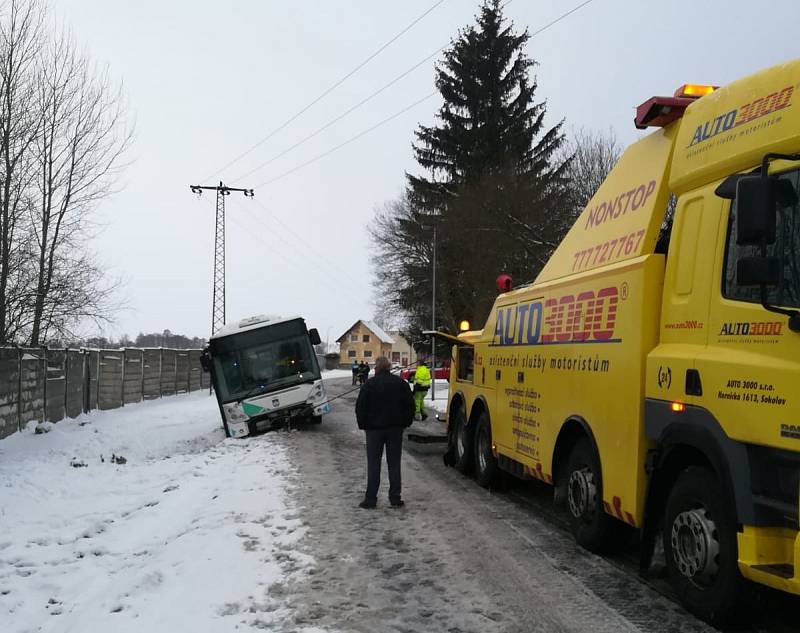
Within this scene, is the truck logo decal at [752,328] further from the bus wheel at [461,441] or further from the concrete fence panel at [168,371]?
the concrete fence panel at [168,371]

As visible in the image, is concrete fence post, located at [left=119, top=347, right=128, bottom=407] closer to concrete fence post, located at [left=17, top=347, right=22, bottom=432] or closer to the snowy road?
concrete fence post, located at [left=17, top=347, right=22, bottom=432]

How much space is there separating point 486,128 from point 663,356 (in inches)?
1366

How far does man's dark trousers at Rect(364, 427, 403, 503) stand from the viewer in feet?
27.2

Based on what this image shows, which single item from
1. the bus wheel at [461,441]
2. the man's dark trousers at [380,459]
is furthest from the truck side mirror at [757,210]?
the bus wheel at [461,441]

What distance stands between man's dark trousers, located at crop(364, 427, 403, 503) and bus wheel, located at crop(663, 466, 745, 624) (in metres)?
4.00

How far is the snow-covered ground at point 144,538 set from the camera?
16.9 feet

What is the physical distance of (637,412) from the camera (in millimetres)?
5156

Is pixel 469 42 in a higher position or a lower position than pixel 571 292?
higher

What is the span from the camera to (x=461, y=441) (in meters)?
11.2

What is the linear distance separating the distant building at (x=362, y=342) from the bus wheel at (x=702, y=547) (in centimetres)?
10268

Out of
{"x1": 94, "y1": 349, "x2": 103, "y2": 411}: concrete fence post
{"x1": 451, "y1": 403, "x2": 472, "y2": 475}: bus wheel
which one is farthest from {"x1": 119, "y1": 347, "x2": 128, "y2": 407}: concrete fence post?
{"x1": 451, "y1": 403, "x2": 472, "y2": 475}: bus wheel

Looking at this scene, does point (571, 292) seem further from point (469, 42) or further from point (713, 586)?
point (469, 42)

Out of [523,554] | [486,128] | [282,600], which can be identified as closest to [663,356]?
[523,554]

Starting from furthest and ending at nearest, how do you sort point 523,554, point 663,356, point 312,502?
point 312,502
point 523,554
point 663,356
